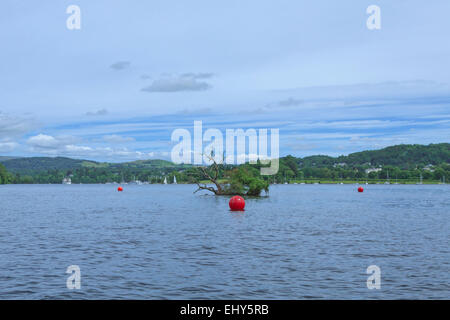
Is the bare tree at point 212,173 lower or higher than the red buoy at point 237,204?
higher

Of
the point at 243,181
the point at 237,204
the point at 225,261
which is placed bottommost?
the point at 225,261

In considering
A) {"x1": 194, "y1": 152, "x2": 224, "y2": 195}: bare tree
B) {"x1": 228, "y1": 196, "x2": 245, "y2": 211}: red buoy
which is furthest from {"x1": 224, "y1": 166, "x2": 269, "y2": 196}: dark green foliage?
{"x1": 228, "y1": 196, "x2": 245, "y2": 211}: red buoy

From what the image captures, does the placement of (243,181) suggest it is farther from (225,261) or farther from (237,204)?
(225,261)

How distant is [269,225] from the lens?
177 ft

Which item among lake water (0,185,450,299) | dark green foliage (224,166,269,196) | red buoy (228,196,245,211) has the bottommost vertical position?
lake water (0,185,450,299)

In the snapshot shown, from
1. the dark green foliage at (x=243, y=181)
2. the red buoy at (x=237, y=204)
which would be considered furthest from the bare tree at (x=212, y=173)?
the red buoy at (x=237, y=204)

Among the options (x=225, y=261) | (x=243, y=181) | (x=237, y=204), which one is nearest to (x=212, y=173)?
(x=243, y=181)

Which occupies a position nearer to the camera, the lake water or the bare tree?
the lake water

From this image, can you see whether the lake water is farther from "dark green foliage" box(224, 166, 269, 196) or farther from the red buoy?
"dark green foliage" box(224, 166, 269, 196)

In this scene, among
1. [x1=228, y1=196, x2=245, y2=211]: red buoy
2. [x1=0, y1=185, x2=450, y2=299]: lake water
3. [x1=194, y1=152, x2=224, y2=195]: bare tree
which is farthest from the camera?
[x1=194, y1=152, x2=224, y2=195]: bare tree

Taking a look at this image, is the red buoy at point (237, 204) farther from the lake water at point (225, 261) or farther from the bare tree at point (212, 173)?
the bare tree at point (212, 173)
